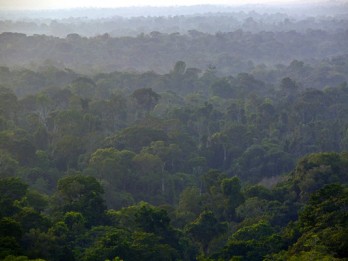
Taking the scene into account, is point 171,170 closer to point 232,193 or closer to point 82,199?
point 232,193

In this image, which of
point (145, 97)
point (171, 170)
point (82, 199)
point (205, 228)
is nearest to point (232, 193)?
point (205, 228)

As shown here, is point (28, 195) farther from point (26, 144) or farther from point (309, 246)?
point (309, 246)

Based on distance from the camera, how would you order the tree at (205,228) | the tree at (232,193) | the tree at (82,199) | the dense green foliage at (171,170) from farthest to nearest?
the tree at (232,193) < the tree at (205,228) < the tree at (82,199) < the dense green foliage at (171,170)

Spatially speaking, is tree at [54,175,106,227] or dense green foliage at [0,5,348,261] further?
tree at [54,175,106,227]

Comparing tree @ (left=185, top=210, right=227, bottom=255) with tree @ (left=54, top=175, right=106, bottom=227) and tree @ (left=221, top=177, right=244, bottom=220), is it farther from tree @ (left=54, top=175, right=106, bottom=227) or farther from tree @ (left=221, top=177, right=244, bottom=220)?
tree @ (left=54, top=175, right=106, bottom=227)

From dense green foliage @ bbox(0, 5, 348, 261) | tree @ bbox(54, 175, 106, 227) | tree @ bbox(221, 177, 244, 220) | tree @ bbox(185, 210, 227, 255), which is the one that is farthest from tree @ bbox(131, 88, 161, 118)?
tree @ bbox(185, 210, 227, 255)

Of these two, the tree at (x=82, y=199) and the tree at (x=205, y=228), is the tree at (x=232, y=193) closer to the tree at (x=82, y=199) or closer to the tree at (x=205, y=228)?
the tree at (x=205, y=228)

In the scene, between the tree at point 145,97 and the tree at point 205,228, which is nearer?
the tree at point 205,228

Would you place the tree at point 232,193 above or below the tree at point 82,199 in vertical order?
below

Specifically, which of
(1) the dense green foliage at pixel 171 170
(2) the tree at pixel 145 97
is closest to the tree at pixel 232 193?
(1) the dense green foliage at pixel 171 170

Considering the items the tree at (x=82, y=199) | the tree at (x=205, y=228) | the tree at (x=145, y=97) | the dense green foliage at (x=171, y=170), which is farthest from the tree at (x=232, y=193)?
the tree at (x=145, y=97)

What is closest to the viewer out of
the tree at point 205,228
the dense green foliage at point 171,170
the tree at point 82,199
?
the dense green foliage at point 171,170
